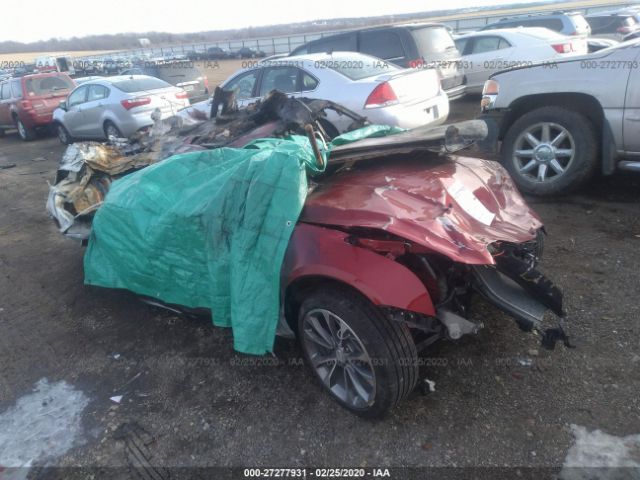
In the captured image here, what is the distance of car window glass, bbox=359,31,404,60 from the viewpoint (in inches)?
350

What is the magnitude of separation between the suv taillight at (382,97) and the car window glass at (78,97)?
798 centimetres

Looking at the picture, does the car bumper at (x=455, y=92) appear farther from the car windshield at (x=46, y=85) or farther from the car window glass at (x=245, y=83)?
the car windshield at (x=46, y=85)

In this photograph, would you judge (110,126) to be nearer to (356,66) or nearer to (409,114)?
(356,66)

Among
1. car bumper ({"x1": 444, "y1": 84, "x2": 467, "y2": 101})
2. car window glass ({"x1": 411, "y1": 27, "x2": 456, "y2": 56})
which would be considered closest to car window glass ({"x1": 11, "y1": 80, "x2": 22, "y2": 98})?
car window glass ({"x1": 411, "y1": 27, "x2": 456, "y2": 56})

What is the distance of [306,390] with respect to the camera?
275 cm

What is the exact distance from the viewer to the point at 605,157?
4.43m

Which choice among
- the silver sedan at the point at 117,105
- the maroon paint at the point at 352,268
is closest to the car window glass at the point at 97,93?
the silver sedan at the point at 117,105

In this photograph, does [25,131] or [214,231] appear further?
[25,131]

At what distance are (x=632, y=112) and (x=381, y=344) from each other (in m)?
3.69

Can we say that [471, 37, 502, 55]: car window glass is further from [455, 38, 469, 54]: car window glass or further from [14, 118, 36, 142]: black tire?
[14, 118, 36, 142]: black tire

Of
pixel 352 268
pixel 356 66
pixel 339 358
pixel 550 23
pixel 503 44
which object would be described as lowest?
pixel 339 358

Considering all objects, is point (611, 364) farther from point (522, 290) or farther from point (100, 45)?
point (100, 45)

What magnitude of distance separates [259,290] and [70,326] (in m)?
2.12

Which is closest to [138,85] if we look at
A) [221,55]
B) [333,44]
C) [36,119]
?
[333,44]
